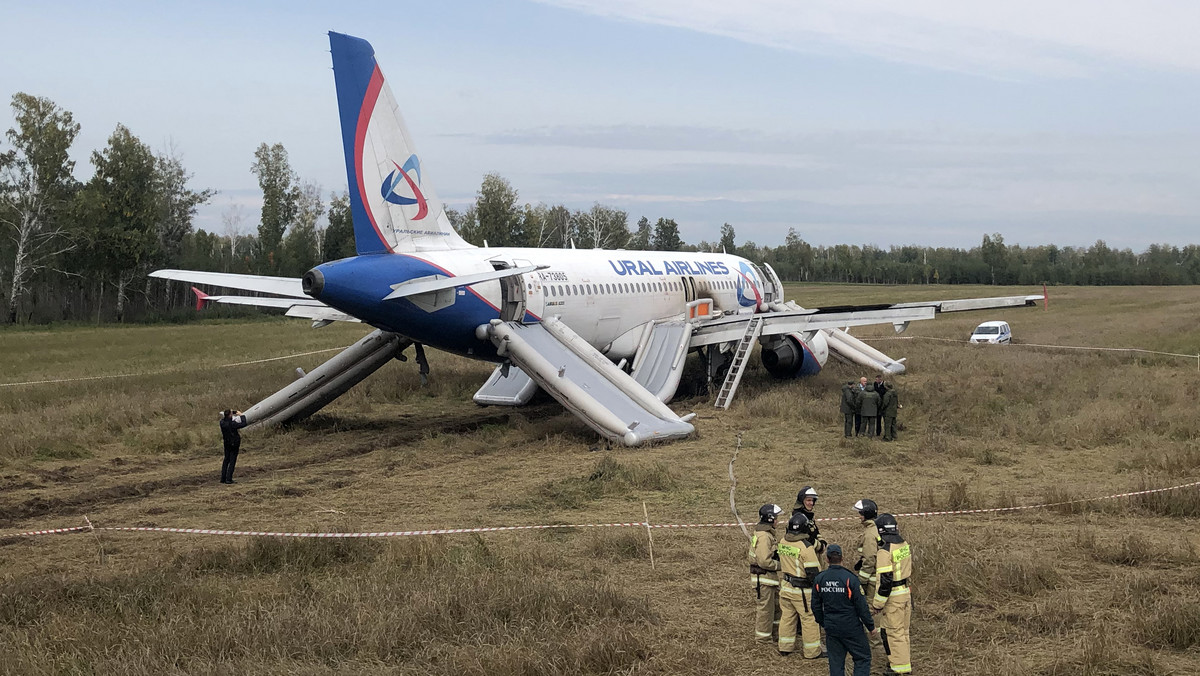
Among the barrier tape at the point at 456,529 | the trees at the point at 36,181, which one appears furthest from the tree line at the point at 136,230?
the barrier tape at the point at 456,529

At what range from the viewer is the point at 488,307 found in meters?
21.3

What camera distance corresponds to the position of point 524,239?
272 feet

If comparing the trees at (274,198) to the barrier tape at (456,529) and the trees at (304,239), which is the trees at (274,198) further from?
the barrier tape at (456,529)

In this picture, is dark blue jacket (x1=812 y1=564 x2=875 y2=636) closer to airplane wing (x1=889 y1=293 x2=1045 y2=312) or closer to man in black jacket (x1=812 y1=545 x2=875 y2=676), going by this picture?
man in black jacket (x1=812 y1=545 x2=875 y2=676)

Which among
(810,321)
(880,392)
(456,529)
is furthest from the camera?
(810,321)

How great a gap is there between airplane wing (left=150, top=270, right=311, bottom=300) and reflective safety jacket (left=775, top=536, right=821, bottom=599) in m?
14.4

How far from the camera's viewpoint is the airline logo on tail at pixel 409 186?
20.1 meters

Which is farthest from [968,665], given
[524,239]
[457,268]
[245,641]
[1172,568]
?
[524,239]

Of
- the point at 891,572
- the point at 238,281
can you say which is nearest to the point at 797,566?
the point at 891,572

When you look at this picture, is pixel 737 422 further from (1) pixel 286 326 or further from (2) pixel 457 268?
(1) pixel 286 326

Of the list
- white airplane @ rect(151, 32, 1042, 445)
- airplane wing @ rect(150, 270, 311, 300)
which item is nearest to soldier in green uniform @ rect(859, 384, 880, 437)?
white airplane @ rect(151, 32, 1042, 445)

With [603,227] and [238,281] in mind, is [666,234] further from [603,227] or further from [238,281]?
[238,281]

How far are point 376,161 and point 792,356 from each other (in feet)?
Answer: 47.5

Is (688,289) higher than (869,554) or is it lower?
higher
